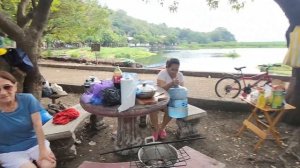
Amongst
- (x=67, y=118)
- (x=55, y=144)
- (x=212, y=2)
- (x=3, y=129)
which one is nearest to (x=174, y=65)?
(x=67, y=118)

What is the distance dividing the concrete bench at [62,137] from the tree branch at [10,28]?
7.23 ft

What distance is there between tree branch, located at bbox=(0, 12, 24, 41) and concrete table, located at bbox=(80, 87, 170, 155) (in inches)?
103

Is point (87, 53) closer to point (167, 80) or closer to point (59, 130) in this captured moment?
point (167, 80)

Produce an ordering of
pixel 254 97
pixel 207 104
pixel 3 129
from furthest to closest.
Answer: pixel 207 104 → pixel 254 97 → pixel 3 129

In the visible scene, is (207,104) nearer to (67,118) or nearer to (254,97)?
(254,97)

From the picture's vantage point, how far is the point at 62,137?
12.6ft

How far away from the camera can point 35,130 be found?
2.87 m

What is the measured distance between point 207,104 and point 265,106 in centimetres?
223

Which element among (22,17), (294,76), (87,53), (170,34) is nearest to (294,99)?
(294,76)

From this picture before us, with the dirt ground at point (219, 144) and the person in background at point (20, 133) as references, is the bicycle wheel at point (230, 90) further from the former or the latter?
the person in background at point (20, 133)

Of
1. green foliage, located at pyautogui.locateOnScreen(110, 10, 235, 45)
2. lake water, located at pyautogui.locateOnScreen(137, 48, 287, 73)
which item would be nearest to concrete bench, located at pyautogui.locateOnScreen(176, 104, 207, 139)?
lake water, located at pyautogui.locateOnScreen(137, 48, 287, 73)

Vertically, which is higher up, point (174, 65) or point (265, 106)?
point (174, 65)

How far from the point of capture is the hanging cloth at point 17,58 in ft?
16.8

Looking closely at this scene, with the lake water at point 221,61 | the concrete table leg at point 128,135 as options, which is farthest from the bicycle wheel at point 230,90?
the concrete table leg at point 128,135
